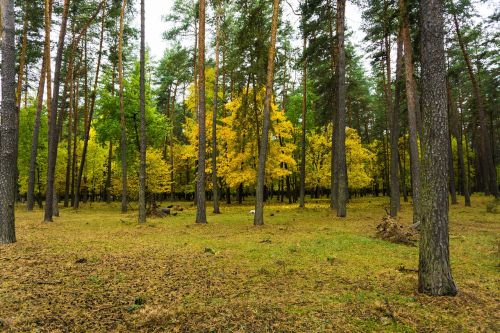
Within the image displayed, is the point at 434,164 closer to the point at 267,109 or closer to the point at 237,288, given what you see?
the point at 237,288

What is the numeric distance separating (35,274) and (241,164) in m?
20.2

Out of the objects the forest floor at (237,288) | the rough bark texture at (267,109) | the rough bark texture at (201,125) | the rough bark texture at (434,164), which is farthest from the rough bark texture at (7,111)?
the rough bark texture at (434,164)

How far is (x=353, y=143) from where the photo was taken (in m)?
33.9

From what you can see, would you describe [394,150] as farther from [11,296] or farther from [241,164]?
[11,296]

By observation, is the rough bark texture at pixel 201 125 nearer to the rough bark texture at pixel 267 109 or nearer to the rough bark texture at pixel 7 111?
the rough bark texture at pixel 267 109

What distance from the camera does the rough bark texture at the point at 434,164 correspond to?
504 cm

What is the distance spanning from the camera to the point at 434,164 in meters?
5.09

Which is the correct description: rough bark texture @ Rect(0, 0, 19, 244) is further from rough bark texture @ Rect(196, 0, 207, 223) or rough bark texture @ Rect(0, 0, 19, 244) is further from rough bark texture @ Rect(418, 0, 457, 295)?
rough bark texture @ Rect(418, 0, 457, 295)

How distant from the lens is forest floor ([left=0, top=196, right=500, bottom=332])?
4117 millimetres

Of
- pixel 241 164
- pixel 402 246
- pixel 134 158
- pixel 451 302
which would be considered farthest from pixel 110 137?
pixel 451 302

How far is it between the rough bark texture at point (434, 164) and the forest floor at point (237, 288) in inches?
16.0

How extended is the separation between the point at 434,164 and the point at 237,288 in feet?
12.9

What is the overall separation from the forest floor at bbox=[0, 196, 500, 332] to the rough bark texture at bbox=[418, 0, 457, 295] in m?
0.41

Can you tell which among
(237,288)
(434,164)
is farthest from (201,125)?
(434,164)
